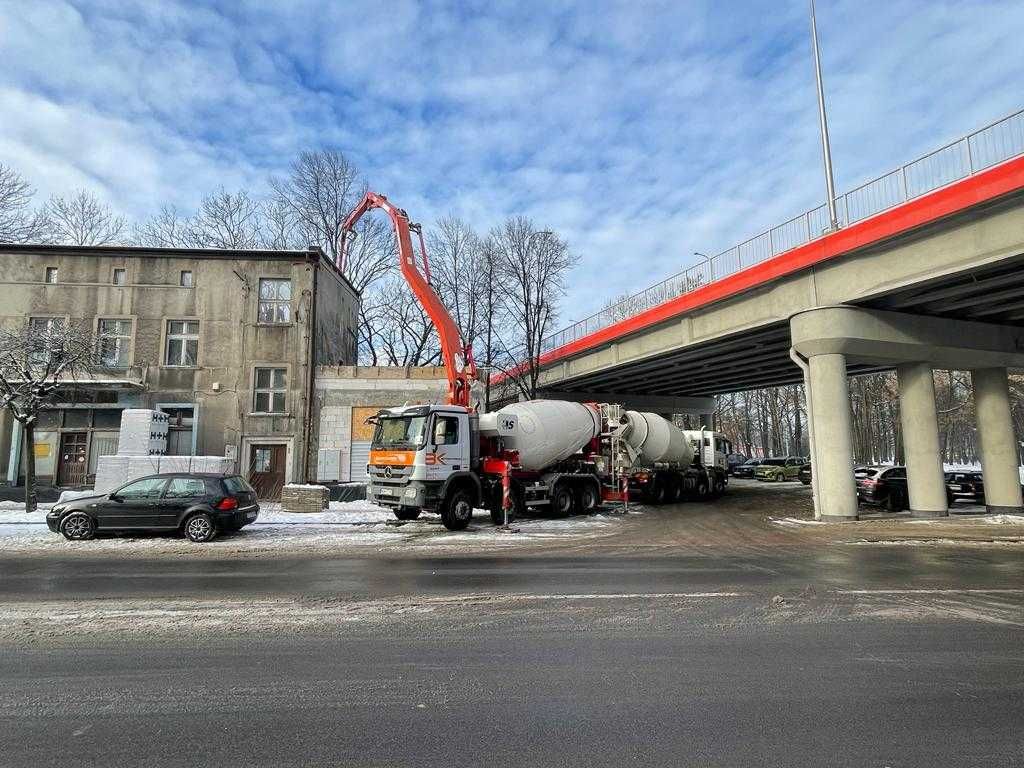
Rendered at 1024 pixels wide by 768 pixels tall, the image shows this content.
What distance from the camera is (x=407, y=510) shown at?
53.6ft

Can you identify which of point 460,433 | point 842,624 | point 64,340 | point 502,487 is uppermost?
point 64,340

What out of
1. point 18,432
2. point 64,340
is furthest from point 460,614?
point 18,432

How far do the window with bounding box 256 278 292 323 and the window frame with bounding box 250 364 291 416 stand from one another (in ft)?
6.41

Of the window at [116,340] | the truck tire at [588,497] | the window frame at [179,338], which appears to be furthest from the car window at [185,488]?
the window at [116,340]

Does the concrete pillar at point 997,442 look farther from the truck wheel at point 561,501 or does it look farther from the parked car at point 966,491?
the truck wheel at point 561,501

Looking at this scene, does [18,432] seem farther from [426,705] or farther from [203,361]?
[426,705]

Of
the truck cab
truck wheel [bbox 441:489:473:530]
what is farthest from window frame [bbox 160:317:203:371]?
truck wheel [bbox 441:489:473:530]

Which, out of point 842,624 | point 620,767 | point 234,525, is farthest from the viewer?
point 234,525

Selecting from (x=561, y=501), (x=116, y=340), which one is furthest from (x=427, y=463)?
(x=116, y=340)

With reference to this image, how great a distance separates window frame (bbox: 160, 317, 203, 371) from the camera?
23.7 meters

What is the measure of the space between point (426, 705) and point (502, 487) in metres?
12.1

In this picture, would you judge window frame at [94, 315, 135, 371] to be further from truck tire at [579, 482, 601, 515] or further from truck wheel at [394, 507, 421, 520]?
truck tire at [579, 482, 601, 515]

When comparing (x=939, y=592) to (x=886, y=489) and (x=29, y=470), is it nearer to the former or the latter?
(x=886, y=489)

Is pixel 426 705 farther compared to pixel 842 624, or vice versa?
pixel 842 624
